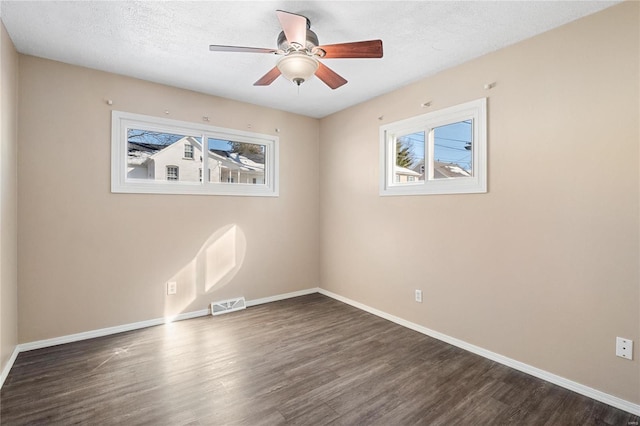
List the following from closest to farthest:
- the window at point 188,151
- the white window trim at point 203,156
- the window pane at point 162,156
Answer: the white window trim at point 203,156 < the window pane at point 162,156 < the window at point 188,151

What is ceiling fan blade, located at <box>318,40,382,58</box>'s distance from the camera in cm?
194

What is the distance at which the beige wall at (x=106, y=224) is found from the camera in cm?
277

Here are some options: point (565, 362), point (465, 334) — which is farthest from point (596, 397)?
point (465, 334)

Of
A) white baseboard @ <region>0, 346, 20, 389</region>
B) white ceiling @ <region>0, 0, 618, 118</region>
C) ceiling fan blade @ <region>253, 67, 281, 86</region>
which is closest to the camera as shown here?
white ceiling @ <region>0, 0, 618, 118</region>

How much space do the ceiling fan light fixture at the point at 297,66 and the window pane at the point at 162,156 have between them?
196 cm

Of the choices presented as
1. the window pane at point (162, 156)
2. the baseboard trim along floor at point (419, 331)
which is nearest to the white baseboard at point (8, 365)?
the baseboard trim along floor at point (419, 331)

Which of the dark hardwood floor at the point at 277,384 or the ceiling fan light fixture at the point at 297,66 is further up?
the ceiling fan light fixture at the point at 297,66

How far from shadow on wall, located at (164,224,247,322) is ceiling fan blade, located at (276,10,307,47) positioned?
2506 mm

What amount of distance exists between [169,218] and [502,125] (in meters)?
3.44

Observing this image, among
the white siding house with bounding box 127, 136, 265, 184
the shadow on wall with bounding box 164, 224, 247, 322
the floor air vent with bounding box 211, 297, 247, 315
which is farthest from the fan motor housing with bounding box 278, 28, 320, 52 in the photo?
the floor air vent with bounding box 211, 297, 247, 315

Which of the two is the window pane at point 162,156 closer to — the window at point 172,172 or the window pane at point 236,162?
the window at point 172,172

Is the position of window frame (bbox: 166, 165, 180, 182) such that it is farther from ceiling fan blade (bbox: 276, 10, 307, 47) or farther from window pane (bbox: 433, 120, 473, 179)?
window pane (bbox: 433, 120, 473, 179)

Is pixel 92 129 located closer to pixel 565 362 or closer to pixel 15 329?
pixel 15 329

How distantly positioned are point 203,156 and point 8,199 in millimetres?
1762
